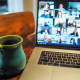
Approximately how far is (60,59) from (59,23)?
0.21 m

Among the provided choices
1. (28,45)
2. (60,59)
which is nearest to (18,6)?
(28,45)

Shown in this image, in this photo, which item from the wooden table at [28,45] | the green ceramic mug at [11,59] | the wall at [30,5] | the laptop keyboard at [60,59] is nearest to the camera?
the green ceramic mug at [11,59]

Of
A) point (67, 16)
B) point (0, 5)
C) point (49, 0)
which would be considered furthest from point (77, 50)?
point (0, 5)

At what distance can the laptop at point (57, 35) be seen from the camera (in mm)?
508

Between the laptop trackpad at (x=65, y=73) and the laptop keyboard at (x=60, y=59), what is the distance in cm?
2

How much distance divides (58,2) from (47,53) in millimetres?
289

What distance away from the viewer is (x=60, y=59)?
52 centimetres

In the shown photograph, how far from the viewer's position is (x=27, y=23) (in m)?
0.84

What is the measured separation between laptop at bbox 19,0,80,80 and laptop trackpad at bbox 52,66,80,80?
0.07ft

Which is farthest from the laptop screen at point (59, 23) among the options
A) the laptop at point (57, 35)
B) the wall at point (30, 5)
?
the wall at point (30, 5)

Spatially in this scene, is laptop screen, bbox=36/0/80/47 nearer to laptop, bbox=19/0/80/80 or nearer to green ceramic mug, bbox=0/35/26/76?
laptop, bbox=19/0/80/80

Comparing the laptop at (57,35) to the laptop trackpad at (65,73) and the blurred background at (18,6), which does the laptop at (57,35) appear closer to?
the laptop trackpad at (65,73)

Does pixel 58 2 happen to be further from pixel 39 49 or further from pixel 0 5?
pixel 0 5

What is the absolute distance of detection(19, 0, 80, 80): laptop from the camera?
508 mm
